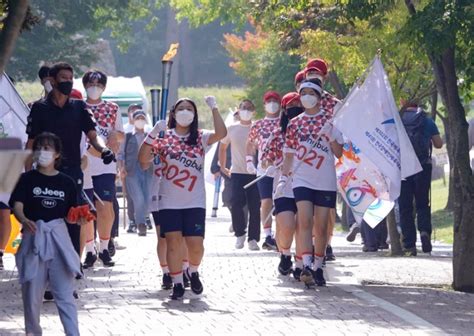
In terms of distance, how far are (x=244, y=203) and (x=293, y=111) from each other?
14.9ft

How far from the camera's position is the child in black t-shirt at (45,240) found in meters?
9.78

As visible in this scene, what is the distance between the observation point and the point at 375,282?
14898 millimetres

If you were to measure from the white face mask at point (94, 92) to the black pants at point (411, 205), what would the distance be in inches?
189

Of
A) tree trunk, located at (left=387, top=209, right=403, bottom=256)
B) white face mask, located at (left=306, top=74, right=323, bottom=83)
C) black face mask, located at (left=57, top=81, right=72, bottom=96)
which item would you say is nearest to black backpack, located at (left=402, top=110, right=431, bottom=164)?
tree trunk, located at (left=387, top=209, right=403, bottom=256)

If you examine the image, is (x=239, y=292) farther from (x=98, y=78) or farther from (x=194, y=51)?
(x=194, y=51)

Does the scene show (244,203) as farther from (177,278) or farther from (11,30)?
(11,30)

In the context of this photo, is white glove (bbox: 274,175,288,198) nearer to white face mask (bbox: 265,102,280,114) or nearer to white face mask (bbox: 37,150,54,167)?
white face mask (bbox: 265,102,280,114)

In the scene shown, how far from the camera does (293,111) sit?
15305mm

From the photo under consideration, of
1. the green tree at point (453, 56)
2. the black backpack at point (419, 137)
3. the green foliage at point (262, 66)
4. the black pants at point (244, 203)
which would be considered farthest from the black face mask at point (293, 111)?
the green foliage at point (262, 66)

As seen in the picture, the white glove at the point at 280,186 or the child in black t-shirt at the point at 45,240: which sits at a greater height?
the white glove at the point at 280,186

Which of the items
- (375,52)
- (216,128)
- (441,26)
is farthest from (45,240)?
(375,52)

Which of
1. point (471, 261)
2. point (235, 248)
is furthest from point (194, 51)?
point (471, 261)

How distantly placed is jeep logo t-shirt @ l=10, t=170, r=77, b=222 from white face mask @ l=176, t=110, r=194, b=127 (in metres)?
3.02

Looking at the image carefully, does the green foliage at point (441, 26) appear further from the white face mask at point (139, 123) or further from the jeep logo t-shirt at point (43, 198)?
the white face mask at point (139, 123)
